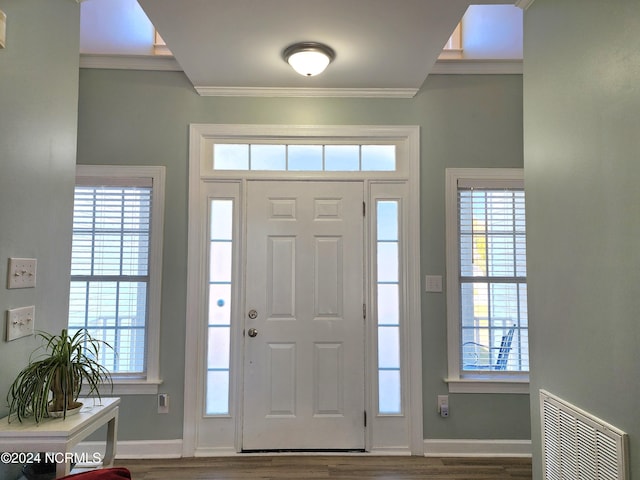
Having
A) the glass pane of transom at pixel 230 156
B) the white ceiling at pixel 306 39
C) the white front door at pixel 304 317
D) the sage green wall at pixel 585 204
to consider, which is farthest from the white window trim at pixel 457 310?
the glass pane of transom at pixel 230 156

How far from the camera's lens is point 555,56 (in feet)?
5.92

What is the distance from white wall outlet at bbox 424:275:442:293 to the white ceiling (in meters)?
1.36

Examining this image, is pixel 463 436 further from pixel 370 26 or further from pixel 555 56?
pixel 370 26

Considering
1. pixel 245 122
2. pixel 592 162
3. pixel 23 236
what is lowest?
pixel 23 236

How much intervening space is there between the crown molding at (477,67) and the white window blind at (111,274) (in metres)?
2.35

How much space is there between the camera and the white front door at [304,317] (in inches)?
120

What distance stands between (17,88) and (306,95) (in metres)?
1.93

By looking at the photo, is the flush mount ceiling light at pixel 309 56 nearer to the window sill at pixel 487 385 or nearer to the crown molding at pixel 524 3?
the crown molding at pixel 524 3

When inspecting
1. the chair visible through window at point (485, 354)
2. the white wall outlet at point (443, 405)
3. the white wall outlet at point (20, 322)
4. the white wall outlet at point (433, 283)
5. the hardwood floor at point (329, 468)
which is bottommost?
the hardwood floor at point (329, 468)

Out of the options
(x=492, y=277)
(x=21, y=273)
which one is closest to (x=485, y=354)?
(x=492, y=277)

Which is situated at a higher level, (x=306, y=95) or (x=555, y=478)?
(x=306, y=95)

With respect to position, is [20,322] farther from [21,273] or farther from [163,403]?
[163,403]

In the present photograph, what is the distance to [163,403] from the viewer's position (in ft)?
9.88

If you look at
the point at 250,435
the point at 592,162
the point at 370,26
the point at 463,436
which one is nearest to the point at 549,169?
the point at 592,162
